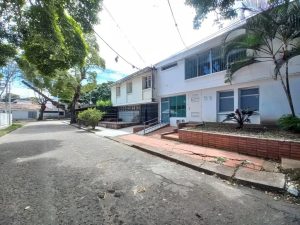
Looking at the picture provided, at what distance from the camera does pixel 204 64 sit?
46.9 ft

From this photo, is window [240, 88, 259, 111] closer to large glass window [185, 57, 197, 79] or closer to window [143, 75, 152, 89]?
large glass window [185, 57, 197, 79]

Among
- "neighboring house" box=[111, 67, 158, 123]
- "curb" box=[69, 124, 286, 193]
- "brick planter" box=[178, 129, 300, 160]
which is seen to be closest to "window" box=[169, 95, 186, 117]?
"neighboring house" box=[111, 67, 158, 123]

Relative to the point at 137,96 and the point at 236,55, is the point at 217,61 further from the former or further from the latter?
the point at 137,96

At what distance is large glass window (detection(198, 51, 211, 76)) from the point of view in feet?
45.8

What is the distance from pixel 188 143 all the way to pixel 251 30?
5514mm

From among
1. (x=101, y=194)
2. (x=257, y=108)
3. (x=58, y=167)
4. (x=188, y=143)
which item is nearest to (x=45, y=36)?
(x=58, y=167)

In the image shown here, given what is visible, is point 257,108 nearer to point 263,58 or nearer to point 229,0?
point 263,58

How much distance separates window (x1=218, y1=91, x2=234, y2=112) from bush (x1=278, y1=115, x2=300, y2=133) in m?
4.20

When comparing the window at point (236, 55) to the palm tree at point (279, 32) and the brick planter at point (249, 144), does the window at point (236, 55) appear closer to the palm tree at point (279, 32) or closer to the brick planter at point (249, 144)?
the palm tree at point (279, 32)

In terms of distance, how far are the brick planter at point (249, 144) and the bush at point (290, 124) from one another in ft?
4.92

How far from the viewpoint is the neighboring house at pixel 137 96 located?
1989 cm

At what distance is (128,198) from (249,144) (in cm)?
514

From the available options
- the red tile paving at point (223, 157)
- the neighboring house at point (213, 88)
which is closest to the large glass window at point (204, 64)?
the neighboring house at point (213, 88)

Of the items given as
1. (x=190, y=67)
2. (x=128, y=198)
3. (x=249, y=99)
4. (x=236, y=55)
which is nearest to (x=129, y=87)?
(x=190, y=67)
